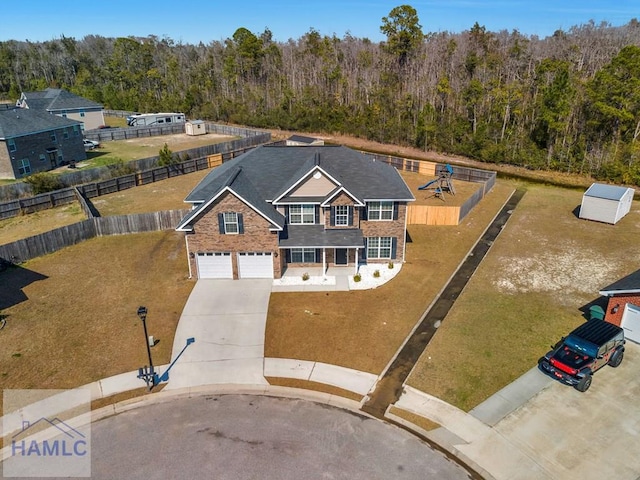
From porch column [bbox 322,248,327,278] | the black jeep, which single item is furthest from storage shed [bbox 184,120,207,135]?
the black jeep

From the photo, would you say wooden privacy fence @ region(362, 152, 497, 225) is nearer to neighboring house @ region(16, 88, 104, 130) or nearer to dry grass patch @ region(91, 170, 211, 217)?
dry grass patch @ region(91, 170, 211, 217)

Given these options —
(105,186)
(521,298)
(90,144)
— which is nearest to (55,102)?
(90,144)

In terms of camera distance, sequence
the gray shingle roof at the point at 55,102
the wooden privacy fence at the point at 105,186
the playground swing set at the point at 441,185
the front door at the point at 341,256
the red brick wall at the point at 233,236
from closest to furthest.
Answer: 1. the red brick wall at the point at 233,236
2. the front door at the point at 341,256
3. the wooden privacy fence at the point at 105,186
4. the playground swing set at the point at 441,185
5. the gray shingle roof at the point at 55,102

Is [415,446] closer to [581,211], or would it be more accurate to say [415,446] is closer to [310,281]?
[310,281]

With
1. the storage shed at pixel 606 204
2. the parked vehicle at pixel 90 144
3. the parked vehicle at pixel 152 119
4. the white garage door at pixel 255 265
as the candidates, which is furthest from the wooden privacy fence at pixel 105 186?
the storage shed at pixel 606 204

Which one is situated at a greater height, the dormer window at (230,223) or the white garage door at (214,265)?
the dormer window at (230,223)

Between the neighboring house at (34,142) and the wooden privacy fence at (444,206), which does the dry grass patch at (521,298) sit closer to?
the wooden privacy fence at (444,206)
